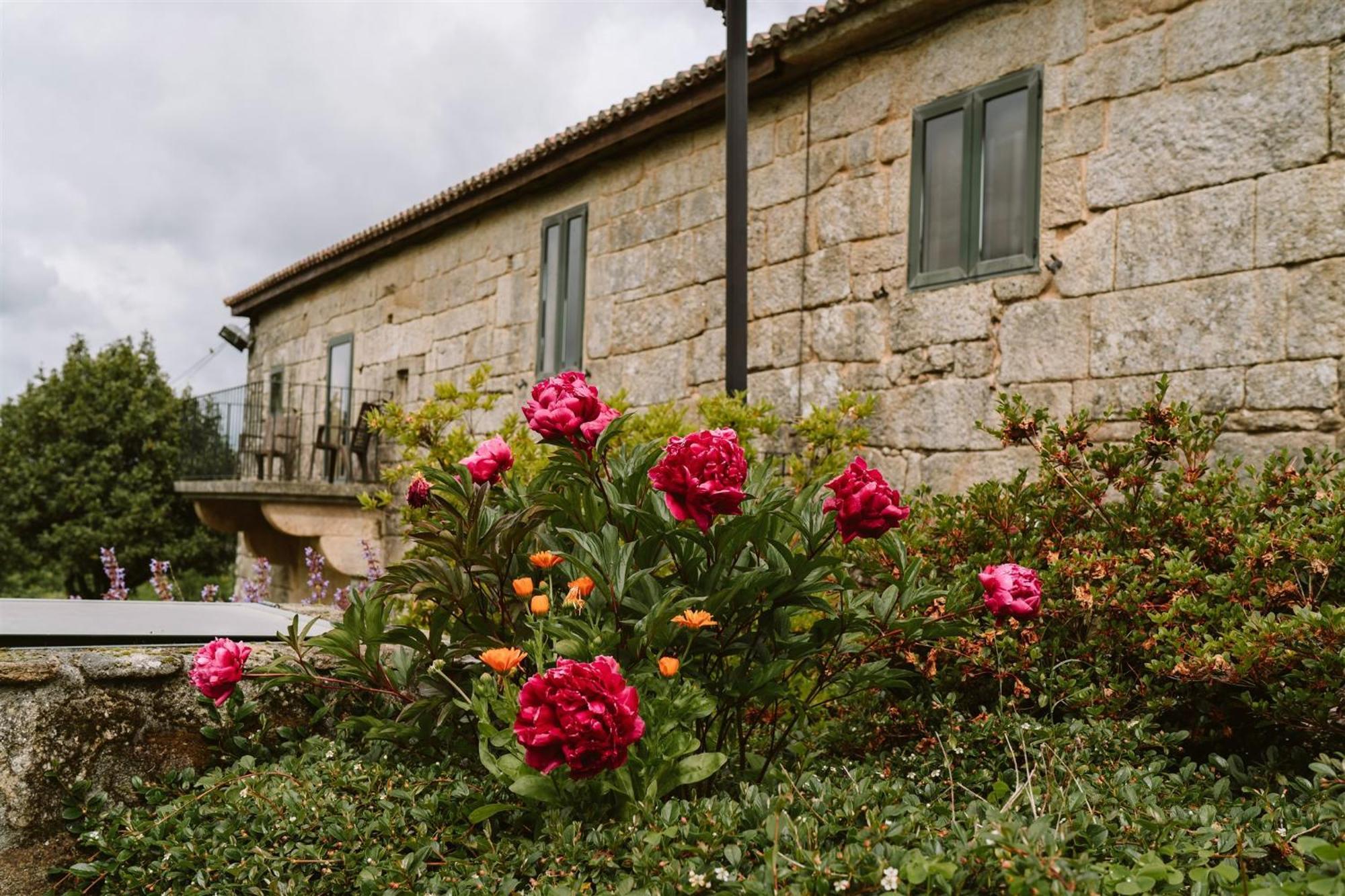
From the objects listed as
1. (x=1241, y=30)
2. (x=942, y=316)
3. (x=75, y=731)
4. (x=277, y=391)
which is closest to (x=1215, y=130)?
(x=1241, y=30)

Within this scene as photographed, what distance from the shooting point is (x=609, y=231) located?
25.5ft

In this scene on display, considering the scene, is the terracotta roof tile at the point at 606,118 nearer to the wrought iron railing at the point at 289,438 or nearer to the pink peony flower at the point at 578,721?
the wrought iron railing at the point at 289,438

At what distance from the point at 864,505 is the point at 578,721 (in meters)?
0.82

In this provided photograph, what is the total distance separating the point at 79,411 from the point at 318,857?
1584 cm

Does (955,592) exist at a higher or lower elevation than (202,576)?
higher

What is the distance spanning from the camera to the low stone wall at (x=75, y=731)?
231 cm

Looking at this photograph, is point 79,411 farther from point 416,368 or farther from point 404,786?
point 404,786

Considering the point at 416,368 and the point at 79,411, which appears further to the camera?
the point at 79,411

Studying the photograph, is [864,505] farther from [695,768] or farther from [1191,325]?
[1191,325]

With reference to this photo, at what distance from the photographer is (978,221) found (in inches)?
208

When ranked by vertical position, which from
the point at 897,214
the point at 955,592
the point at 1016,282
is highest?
the point at 897,214

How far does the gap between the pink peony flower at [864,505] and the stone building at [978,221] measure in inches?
110

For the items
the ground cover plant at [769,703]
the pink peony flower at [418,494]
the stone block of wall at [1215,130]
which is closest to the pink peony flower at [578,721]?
the ground cover plant at [769,703]

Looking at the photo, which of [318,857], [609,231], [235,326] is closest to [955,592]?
[318,857]
